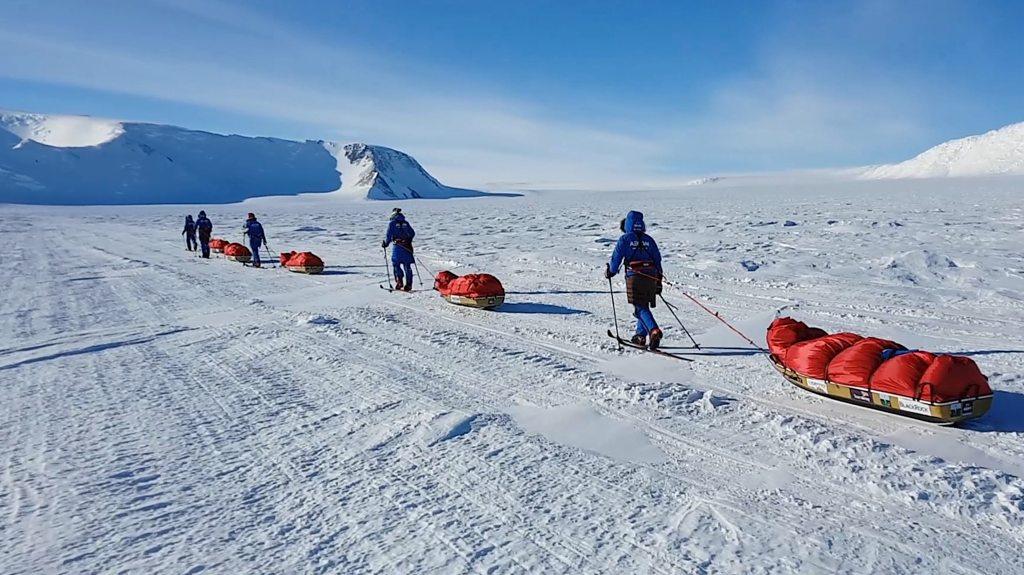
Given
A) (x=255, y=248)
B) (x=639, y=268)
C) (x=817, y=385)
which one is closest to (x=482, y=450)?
(x=817, y=385)

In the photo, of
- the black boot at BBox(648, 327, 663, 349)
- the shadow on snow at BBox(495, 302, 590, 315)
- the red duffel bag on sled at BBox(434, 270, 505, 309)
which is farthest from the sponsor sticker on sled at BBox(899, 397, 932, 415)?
the red duffel bag on sled at BBox(434, 270, 505, 309)

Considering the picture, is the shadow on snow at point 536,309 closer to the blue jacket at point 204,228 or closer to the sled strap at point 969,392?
the sled strap at point 969,392

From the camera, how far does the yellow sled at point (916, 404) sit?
4.16 m

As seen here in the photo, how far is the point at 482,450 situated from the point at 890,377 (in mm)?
3101

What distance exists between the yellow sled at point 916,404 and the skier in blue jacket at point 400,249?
8.01m

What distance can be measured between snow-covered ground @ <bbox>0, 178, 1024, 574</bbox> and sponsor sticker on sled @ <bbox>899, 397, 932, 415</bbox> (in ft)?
0.58

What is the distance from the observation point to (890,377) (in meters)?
4.38

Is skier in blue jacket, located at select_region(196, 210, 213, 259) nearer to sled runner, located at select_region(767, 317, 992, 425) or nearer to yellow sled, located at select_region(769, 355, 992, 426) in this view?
sled runner, located at select_region(767, 317, 992, 425)

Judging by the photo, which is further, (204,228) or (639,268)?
(204,228)

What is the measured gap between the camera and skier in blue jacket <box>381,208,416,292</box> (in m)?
11.3

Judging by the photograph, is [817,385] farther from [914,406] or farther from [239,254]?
[239,254]

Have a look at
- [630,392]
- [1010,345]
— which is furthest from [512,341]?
[1010,345]

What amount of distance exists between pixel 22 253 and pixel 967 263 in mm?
29359

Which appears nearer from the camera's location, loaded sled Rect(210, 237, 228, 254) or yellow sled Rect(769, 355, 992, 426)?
yellow sled Rect(769, 355, 992, 426)
